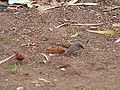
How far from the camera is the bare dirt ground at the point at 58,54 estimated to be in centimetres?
560

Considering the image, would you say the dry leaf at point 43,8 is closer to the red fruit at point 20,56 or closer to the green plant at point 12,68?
the red fruit at point 20,56

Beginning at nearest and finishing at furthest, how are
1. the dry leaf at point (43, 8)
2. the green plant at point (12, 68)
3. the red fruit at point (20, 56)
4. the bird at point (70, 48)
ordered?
the green plant at point (12, 68)
the red fruit at point (20, 56)
the bird at point (70, 48)
the dry leaf at point (43, 8)

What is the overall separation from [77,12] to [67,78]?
3077mm

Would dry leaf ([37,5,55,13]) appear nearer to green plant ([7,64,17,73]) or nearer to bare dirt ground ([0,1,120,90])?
bare dirt ground ([0,1,120,90])

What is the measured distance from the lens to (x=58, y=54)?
6.61 m

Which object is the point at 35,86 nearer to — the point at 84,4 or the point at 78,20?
the point at 78,20

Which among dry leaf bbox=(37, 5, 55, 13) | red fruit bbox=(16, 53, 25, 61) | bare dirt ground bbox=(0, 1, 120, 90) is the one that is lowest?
bare dirt ground bbox=(0, 1, 120, 90)

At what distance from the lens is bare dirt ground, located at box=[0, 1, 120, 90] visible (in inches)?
221

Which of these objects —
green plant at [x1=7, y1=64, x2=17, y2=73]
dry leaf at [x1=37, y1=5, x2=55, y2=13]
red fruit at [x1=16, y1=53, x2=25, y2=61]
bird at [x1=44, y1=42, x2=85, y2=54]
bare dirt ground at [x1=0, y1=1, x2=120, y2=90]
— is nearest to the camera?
bare dirt ground at [x1=0, y1=1, x2=120, y2=90]

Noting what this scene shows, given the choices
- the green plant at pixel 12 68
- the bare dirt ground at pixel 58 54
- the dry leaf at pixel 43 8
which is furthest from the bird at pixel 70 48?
the dry leaf at pixel 43 8

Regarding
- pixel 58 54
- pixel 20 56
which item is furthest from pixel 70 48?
pixel 20 56

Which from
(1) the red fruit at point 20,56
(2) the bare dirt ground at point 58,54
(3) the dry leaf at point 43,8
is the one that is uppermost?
(3) the dry leaf at point 43,8

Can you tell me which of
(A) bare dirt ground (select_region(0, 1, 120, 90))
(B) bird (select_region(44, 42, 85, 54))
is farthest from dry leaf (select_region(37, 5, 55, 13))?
(B) bird (select_region(44, 42, 85, 54))

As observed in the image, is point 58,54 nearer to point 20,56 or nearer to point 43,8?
point 20,56
